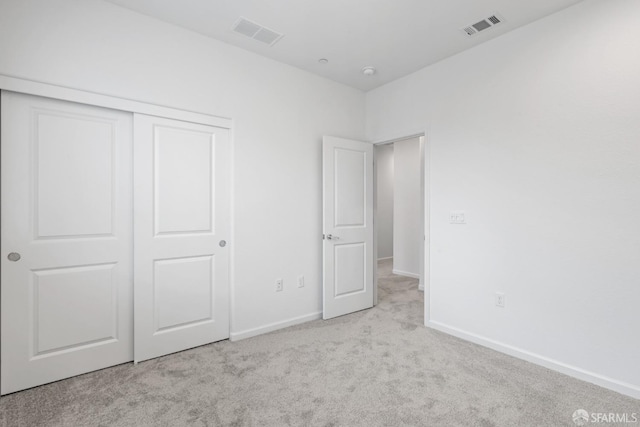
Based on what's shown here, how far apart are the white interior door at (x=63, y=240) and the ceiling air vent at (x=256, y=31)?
1.16m

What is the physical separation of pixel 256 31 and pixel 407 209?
3950 millimetres

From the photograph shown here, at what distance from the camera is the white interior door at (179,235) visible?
245cm

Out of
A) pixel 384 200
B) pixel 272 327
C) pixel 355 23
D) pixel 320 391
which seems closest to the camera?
→ pixel 320 391

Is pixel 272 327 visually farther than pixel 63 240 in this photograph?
Yes

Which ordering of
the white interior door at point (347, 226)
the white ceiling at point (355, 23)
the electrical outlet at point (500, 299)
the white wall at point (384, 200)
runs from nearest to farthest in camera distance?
the white ceiling at point (355, 23), the electrical outlet at point (500, 299), the white interior door at point (347, 226), the white wall at point (384, 200)

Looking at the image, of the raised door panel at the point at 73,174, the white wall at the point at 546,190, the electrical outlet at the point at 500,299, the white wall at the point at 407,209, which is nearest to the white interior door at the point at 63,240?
the raised door panel at the point at 73,174

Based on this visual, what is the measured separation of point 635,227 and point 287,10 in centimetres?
286

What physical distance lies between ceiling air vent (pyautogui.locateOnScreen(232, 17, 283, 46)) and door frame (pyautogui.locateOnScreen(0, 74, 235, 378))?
74 centimetres

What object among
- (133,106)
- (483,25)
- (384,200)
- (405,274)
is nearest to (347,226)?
(483,25)

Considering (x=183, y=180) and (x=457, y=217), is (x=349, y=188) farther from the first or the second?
(x=183, y=180)

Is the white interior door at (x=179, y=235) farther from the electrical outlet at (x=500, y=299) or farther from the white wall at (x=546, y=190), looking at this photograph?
the electrical outlet at (x=500, y=299)

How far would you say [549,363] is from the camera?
2.36m

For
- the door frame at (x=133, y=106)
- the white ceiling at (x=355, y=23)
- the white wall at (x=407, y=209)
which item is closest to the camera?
the door frame at (x=133, y=106)

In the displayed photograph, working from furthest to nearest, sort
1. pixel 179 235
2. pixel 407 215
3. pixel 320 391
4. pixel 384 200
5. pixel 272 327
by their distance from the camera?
pixel 384 200, pixel 407 215, pixel 272 327, pixel 179 235, pixel 320 391
